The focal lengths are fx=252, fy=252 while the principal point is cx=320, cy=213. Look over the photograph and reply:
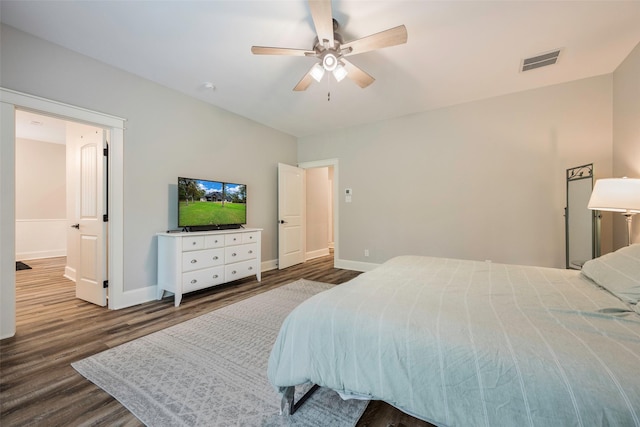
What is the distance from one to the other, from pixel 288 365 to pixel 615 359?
1.16 m

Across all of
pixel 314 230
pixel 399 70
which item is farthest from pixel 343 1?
pixel 314 230

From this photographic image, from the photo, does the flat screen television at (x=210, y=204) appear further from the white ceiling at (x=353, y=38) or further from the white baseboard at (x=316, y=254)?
the white baseboard at (x=316, y=254)

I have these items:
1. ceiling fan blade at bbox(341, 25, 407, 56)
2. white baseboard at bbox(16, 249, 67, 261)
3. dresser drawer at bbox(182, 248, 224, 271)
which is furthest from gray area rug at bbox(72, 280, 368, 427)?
white baseboard at bbox(16, 249, 67, 261)

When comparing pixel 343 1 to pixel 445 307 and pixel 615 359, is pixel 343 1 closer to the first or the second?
pixel 445 307

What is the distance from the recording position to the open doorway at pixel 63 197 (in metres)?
2.91

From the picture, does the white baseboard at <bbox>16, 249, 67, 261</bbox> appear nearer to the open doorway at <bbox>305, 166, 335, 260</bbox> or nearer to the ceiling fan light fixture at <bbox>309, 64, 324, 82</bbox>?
the open doorway at <bbox>305, 166, 335, 260</bbox>

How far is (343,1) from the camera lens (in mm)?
1916

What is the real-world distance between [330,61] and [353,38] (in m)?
0.37

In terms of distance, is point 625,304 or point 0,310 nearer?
point 625,304

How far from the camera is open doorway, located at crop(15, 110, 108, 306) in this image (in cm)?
291

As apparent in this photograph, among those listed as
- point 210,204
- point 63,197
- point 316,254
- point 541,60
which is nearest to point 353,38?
point 541,60

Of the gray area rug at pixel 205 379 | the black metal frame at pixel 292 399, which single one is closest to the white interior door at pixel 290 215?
the gray area rug at pixel 205 379

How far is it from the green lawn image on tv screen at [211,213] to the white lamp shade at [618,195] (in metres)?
4.17

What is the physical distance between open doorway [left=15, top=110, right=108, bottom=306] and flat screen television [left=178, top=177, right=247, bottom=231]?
81 centimetres
